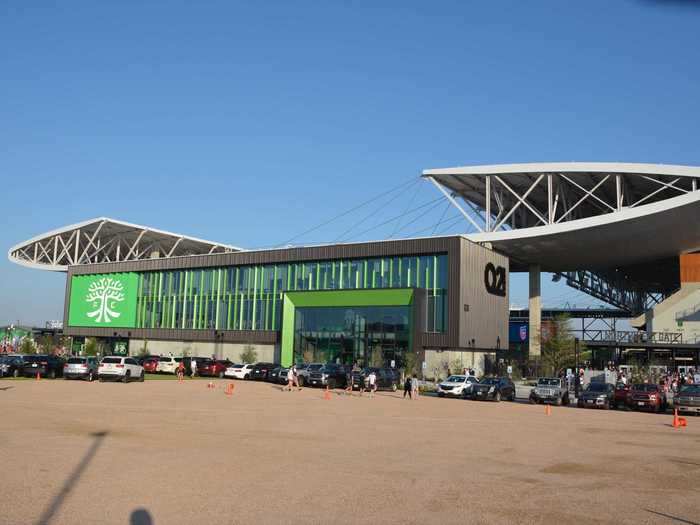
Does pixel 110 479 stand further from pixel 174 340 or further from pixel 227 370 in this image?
pixel 174 340

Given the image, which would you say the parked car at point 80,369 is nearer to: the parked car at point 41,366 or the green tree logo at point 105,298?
the parked car at point 41,366

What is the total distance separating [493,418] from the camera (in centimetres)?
2641

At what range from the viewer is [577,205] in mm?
61812

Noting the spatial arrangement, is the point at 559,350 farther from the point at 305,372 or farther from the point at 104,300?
the point at 104,300

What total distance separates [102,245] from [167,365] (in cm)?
4943

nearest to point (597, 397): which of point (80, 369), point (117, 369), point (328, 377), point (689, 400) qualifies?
point (689, 400)

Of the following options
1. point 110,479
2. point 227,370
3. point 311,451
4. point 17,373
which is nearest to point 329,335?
point 227,370

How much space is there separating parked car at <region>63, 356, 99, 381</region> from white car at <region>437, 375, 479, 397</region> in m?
20.5

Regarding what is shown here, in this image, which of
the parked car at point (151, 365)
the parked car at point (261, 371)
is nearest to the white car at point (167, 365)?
the parked car at point (151, 365)

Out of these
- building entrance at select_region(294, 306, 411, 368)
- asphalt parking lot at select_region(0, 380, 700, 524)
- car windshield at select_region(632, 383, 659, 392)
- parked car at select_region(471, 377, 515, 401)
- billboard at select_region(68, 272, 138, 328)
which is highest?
billboard at select_region(68, 272, 138, 328)

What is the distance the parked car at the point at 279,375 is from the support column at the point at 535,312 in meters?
30.7

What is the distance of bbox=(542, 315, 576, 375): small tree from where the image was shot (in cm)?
6056

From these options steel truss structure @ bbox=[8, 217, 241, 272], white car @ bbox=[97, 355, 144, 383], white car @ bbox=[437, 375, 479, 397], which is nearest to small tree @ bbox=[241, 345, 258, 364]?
white car @ bbox=[97, 355, 144, 383]

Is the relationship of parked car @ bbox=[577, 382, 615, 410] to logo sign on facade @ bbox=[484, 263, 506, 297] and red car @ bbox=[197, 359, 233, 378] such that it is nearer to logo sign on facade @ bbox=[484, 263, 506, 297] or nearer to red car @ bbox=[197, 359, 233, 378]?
logo sign on facade @ bbox=[484, 263, 506, 297]
